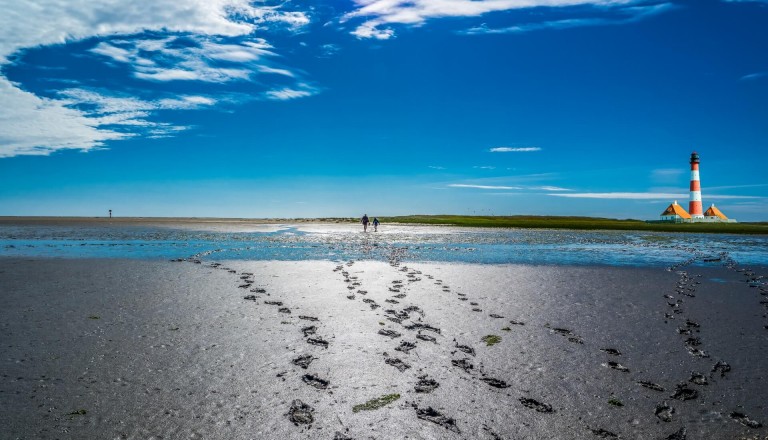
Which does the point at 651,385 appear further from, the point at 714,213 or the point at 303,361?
the point at 714,213

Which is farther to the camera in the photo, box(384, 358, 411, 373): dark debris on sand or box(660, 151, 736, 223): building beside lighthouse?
box(660, 151, 736, 223): building beside lighthouse

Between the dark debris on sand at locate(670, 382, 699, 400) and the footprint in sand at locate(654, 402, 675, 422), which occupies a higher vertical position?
the dark debris on sand at locate(670, 382, 699, 400)

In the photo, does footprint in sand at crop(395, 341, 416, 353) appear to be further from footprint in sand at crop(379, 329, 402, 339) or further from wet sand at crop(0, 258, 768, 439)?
footprint in sand at crop(379, 329, 402, 339)

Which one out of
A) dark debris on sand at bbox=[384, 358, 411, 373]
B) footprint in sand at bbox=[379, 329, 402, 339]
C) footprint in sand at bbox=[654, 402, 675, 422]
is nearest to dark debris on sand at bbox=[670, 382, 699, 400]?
footprint in sand at bbox=[654, 402, 675, 422]

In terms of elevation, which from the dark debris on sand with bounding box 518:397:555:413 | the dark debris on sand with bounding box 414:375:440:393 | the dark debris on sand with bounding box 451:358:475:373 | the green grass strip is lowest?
the dark debris on sand with bounding box 518:397:555:413

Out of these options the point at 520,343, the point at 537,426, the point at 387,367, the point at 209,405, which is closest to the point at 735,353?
the point at 520,343

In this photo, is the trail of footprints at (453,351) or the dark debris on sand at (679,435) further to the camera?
the trail of footprints at (453,351)

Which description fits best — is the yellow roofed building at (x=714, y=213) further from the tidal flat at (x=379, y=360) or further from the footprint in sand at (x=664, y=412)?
the footprint in sand at (x=664, y=412)

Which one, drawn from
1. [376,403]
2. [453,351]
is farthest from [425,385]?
[453,351]

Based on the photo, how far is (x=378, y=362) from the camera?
310 inches

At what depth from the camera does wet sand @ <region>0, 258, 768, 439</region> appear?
18.9 feet

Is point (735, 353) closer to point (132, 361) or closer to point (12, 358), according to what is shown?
point (132, 361)

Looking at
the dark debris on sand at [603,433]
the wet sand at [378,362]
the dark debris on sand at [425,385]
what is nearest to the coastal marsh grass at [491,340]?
the wet sand at [378,362]

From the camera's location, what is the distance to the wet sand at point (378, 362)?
576 cm
